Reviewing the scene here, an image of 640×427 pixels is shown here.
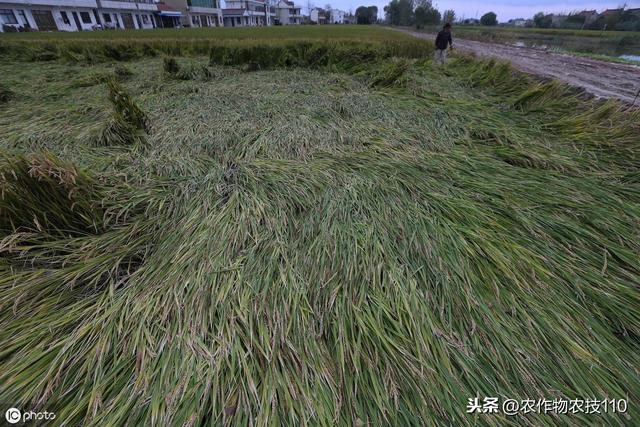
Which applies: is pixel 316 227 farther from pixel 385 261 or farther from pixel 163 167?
pixel 163 167

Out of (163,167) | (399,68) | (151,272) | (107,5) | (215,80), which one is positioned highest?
(107,5)

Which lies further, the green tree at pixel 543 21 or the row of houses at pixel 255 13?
the row of houses at pixel 255 13

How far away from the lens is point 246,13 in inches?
1938

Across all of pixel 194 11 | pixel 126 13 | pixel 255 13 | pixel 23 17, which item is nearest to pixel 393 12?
pixel 255 13

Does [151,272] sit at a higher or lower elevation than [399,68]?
lower

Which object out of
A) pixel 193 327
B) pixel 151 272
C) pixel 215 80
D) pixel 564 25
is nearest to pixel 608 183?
pixel 193 327

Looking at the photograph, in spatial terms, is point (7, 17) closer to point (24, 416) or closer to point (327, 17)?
point (24, 416)

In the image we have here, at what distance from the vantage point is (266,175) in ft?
6.66

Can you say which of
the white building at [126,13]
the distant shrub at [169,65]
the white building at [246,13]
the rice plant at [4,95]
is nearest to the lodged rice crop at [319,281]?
the rice plant at [4,95]

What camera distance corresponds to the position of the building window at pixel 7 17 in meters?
21.2

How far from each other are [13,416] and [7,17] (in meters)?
38.2

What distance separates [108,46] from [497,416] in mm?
11130

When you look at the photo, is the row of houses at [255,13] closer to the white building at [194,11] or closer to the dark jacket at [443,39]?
the white building at [194,11]

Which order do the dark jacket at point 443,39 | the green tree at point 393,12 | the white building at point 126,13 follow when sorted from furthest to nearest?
the green tree at point 393,12
the white building at point 126,13
the dark jacket at point 443,39
